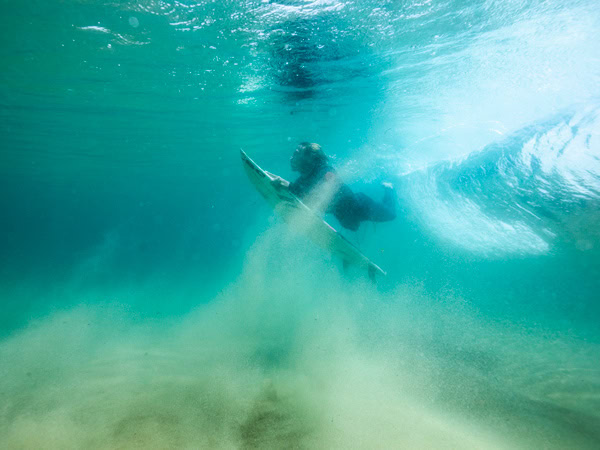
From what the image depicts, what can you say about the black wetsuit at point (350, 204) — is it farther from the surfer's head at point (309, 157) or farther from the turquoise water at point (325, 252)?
the turquoise water at point (325, 252)

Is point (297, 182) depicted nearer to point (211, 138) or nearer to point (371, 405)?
point (371, 405)

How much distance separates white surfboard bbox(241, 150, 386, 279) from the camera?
8.48 metres

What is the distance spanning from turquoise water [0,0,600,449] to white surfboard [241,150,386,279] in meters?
2.72

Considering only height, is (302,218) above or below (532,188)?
below

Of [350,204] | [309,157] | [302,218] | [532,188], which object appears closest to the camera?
[309,157]

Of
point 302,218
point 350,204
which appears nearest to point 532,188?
point 350,204

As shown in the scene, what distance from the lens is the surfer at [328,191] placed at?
28.1 ft

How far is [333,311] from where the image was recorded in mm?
13883

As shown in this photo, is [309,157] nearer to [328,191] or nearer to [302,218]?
[328,191]

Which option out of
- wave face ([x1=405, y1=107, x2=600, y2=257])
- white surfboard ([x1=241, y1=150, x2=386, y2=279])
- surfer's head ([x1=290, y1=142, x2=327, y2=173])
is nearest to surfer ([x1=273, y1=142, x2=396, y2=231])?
surfer's head ([x1=290, y1=142, x2=327, y2=173])

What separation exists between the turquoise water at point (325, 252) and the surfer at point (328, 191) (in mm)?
2625

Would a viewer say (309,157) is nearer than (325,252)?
Yes

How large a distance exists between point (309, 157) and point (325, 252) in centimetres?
622

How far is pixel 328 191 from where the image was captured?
374 inches
